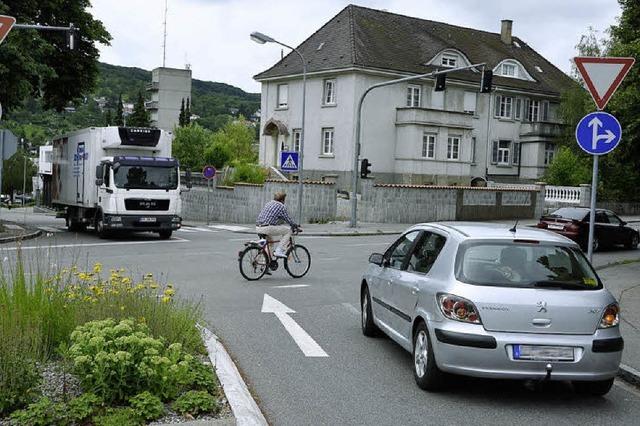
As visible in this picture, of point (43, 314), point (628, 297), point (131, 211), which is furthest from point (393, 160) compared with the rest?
point (43, 314)

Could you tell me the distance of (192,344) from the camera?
24.0 ft

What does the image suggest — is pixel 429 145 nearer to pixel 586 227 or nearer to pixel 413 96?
pixel 413 96

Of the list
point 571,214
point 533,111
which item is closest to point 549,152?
point 533,111

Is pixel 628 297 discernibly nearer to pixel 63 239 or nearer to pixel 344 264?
pixel 344 264

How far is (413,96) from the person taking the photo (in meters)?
49.4

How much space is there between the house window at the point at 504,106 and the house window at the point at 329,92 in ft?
42.6

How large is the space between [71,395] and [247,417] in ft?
4.23

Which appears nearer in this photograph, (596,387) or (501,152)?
(596,387)

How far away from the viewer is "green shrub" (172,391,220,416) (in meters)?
5.50

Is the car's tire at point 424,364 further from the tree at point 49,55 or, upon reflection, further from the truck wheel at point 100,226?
the tree at point 49,55

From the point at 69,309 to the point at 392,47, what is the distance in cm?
4420

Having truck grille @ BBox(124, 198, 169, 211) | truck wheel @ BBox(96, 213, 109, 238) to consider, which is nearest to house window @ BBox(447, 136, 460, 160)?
truck grille @ BBox(124, 198, 169, 211)

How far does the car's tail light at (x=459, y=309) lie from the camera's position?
673cm

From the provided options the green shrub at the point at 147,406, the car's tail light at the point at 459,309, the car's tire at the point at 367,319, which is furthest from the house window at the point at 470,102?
the green shrub at the point at 147,406
